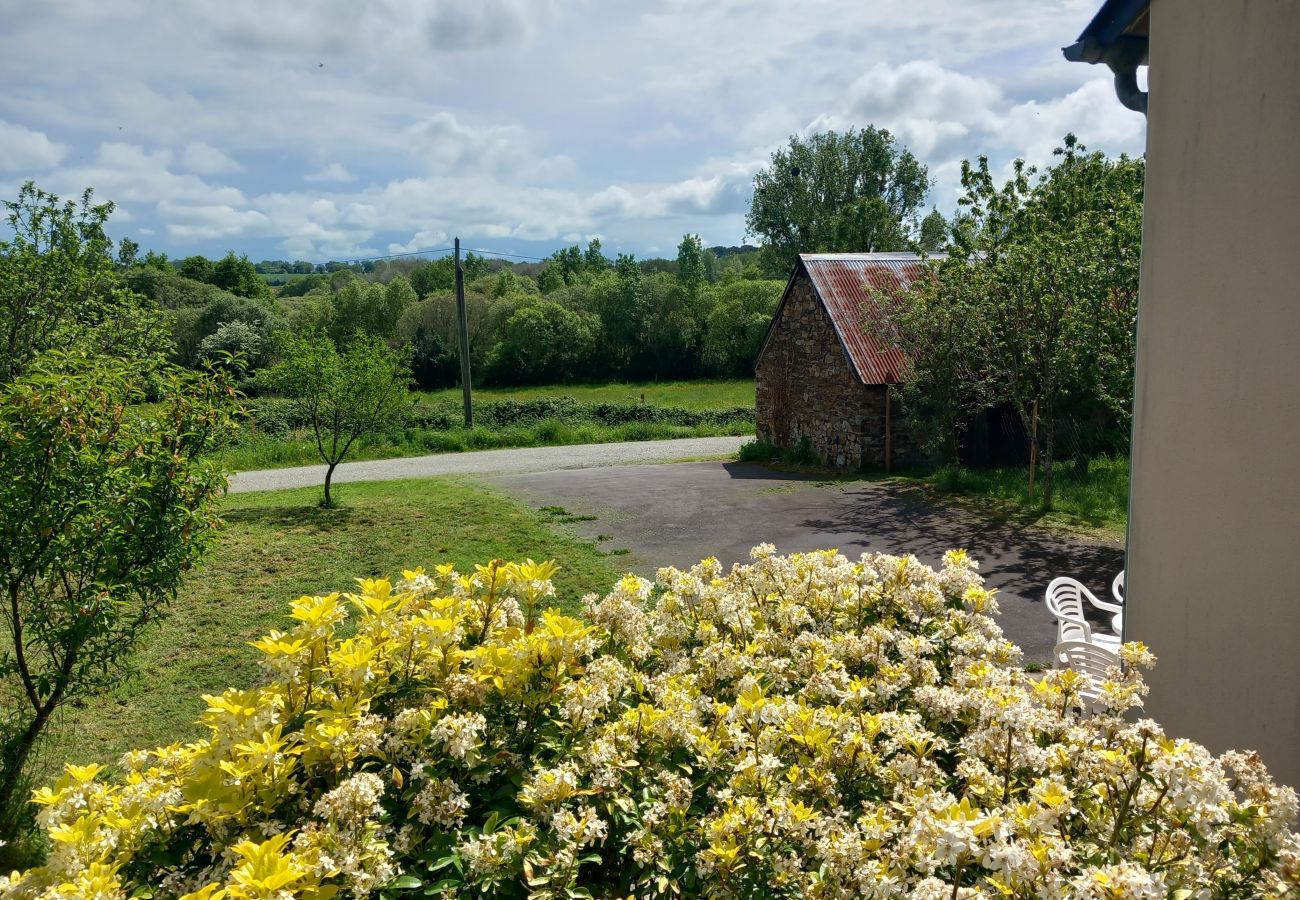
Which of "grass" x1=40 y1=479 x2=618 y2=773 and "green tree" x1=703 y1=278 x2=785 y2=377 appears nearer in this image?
"grass" x1=40 y1=479 x2=618 y2=773

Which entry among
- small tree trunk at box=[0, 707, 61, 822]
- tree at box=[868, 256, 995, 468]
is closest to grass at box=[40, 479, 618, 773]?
small tree trunk at box=[0, 707, 61, 822]

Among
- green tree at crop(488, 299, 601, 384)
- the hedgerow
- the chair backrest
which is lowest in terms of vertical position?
the chair backrest

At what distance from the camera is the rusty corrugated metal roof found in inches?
672

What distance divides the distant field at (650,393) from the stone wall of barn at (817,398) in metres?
11.9

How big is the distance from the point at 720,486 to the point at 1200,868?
46.3 ft

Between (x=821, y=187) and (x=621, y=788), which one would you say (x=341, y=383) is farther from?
(x=821, y=187)

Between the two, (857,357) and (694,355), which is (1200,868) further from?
(694,355)

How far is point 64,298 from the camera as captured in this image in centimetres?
681

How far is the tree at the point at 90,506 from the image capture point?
13.1 ft

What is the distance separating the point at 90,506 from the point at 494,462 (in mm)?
17405

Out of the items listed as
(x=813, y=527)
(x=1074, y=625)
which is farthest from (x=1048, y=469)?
(x=1074, y=625)

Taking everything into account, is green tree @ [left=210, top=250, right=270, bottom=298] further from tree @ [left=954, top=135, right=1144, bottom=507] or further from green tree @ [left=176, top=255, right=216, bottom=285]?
tree @ [left=954, top=135, right=1144, bottom=507]

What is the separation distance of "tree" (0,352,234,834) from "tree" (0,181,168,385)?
6.94ft

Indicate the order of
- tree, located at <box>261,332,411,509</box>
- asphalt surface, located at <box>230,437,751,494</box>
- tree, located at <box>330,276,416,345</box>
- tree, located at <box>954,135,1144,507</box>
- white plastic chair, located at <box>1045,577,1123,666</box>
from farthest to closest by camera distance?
tree, located at <box>330,276,416,345</box> < asphalt surface, located at <box>230,437,751,494</box> < tree, located at <box>261,332,411,509</box> < tree, located at <box>954,135,1144,507</box> < white plastic chair, located at <box>1045,577,1123,666</box>
